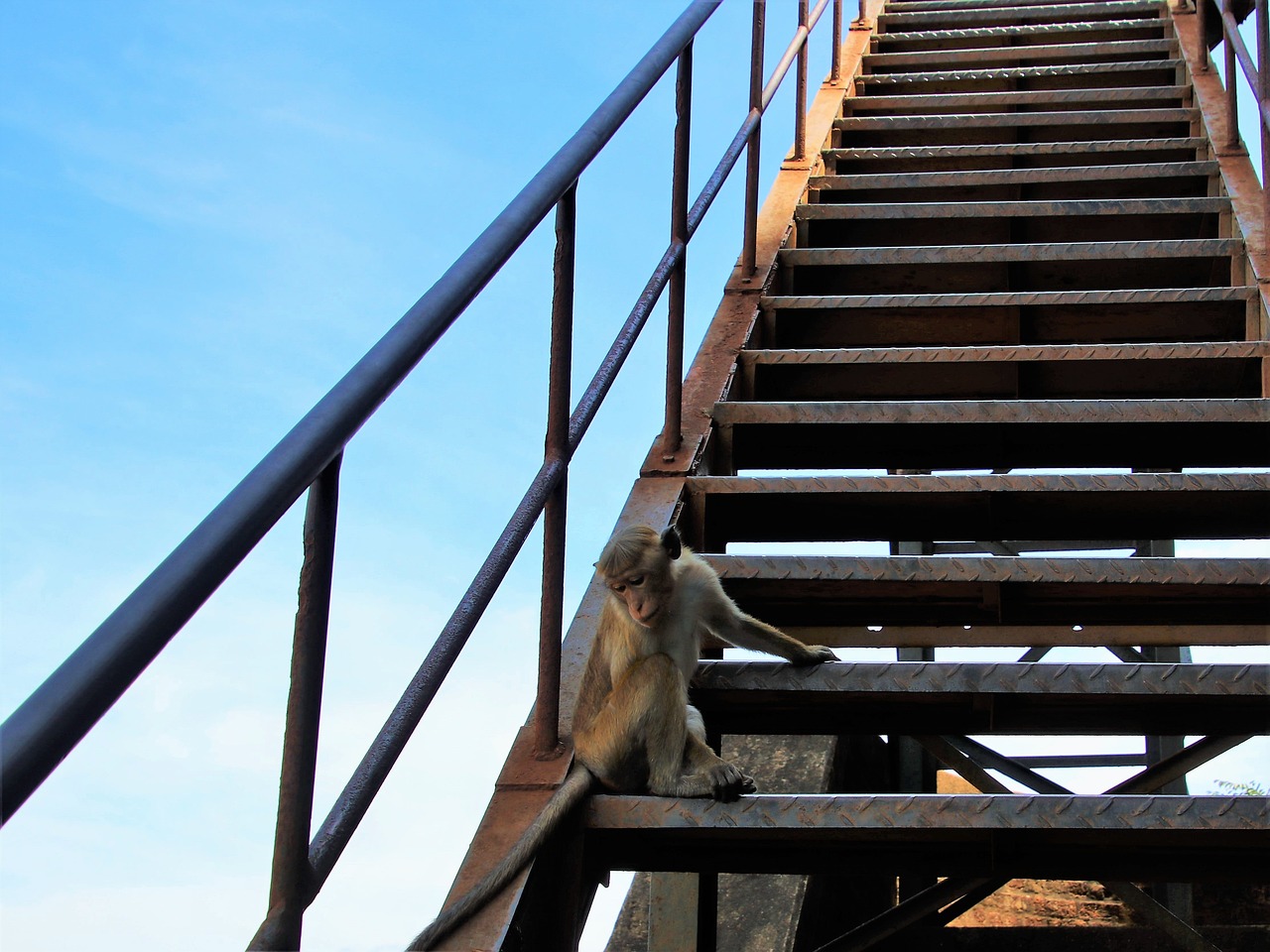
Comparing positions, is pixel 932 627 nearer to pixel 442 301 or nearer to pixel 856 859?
pixel 856 859

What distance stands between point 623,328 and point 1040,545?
22.5ft

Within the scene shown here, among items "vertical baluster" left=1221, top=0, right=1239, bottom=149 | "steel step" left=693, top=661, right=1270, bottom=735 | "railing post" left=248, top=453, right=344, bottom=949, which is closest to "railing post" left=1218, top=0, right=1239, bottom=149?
"vertical baluster" left=1221, top=0, right=1239, bottom=149

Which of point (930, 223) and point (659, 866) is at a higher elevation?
point (930, 223)

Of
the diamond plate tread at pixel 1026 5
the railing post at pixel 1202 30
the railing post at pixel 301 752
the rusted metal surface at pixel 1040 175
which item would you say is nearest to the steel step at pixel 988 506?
the railing post at pixel 301 752

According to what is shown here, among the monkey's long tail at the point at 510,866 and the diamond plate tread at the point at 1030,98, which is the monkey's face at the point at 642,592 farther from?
the diamond plate tread at the point at 1030,98

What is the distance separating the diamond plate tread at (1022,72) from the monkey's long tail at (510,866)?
6685 millimetres

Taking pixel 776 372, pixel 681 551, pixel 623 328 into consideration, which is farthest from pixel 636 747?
pixel 776 372

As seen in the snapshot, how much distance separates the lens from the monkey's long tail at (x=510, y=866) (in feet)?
7.55

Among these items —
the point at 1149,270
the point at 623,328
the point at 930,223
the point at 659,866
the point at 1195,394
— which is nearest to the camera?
the point at 659,866

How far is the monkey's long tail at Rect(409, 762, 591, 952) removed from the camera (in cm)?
230

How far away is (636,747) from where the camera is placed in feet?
9.36

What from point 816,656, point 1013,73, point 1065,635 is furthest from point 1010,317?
point 1013,73

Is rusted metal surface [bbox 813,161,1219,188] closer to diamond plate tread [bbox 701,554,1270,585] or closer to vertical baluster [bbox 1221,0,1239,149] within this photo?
vertical baluster [bbox 1221,0,1239,149]

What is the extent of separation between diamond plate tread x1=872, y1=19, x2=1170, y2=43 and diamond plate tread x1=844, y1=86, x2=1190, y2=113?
0.98 m
